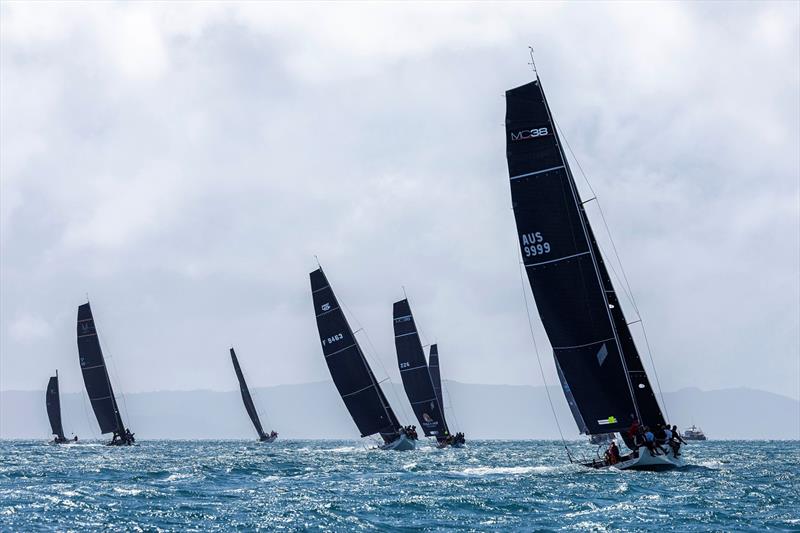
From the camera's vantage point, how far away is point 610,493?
29.3 metres

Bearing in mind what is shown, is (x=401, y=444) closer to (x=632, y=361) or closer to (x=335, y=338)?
(x=335, y=338)

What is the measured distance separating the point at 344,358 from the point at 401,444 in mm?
8257

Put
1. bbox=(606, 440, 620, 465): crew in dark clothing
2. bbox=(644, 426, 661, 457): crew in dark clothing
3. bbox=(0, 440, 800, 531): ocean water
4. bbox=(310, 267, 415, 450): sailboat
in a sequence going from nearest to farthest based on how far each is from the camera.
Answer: bbox=(0, 440, 800, 531): ocean water
bbox=(644, 426, 661, 457): crew in dark clothing
bbox=(606, 440, 620, 465): crew in dark clothing
bbox=(310, 267, 415, 450): sailboat

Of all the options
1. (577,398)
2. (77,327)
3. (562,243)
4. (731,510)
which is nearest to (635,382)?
(577,398)

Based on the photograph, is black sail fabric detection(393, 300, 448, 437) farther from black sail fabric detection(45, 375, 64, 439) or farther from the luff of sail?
black sail fabric detection(45, 375, 64, 439)

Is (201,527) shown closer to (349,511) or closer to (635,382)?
(349,511)

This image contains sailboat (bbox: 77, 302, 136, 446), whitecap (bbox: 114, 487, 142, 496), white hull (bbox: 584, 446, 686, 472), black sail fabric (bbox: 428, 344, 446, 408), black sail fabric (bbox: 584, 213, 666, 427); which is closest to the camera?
whitecap (bbox: 114, 487, 142, 496)

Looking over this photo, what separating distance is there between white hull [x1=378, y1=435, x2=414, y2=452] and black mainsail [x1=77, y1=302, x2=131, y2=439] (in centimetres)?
2600

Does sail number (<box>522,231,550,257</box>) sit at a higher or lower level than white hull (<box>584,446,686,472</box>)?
higher

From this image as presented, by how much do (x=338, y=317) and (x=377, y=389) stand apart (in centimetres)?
532

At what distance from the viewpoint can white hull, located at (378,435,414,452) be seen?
67.5 m

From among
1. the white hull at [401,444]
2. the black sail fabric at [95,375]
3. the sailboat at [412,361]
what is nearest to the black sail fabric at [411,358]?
the sailboat at [412,361]

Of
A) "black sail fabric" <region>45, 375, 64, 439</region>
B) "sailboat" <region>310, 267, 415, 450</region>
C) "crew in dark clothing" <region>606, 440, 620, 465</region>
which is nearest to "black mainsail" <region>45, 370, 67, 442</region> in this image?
"black sail fabric" <region>45, 375, 64, 439</region>

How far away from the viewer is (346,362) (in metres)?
63.2
